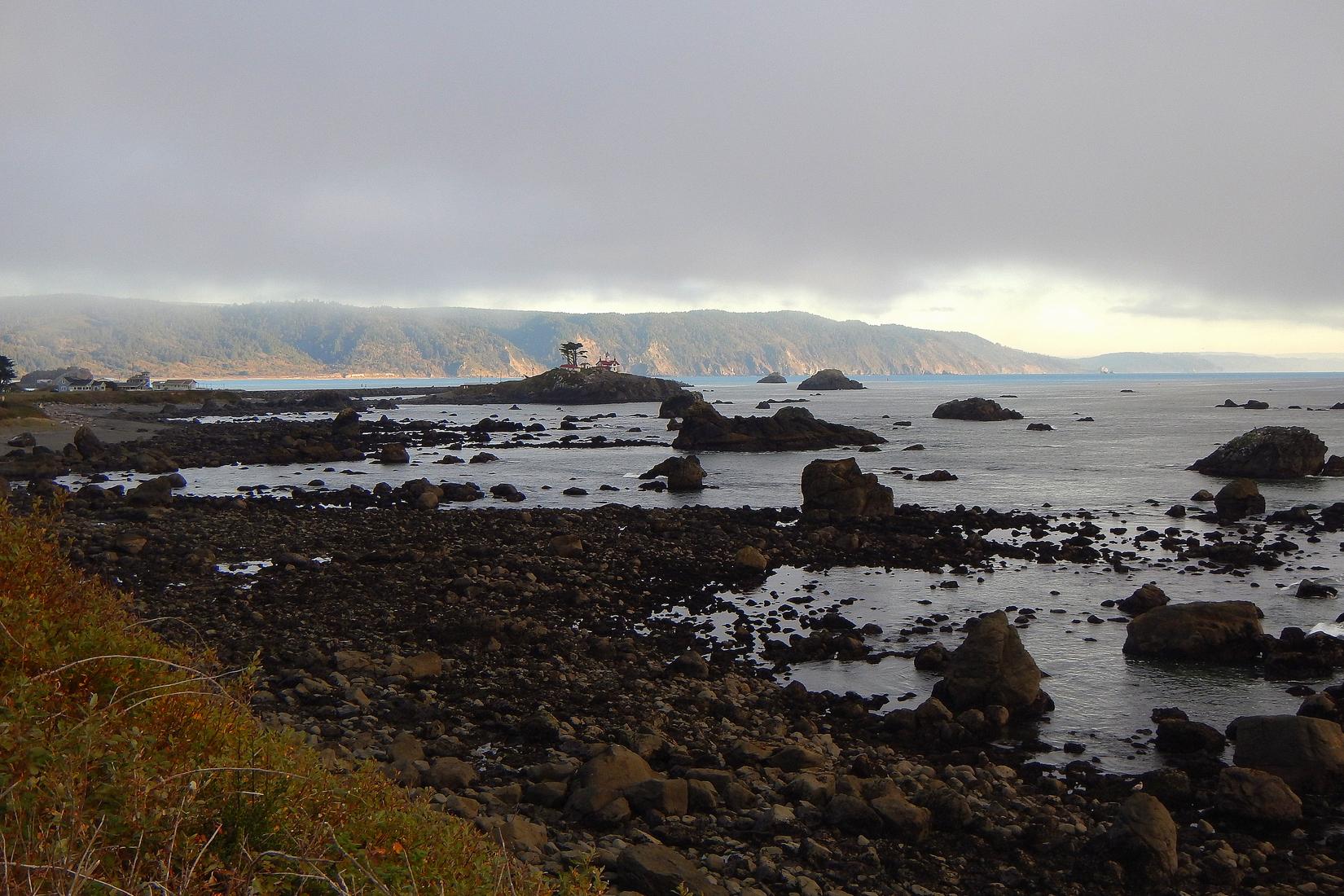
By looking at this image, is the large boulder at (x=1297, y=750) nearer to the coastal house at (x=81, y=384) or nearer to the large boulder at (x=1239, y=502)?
the large boulder at (x=1239, y=502)

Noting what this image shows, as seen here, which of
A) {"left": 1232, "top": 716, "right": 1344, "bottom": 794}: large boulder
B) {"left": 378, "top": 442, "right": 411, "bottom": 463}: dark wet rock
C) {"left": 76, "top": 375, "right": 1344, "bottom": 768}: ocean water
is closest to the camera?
{"left": 1232, "top": 716, "right": 1344, "bottom": 794}: large boulder

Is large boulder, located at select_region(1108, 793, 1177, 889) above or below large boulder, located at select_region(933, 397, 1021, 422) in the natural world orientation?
below

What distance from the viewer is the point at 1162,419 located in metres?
109

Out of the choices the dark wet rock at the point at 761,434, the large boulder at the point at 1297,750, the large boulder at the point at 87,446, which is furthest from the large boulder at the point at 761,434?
the large boulder at the point at 1297,750

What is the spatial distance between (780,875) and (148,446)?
61.9 metres

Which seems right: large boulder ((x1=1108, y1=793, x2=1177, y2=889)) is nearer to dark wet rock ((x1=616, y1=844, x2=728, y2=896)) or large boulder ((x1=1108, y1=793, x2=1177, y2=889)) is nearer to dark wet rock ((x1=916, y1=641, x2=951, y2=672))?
dark wet rock ((x1=616, y1=844, x2=728, y2=896))

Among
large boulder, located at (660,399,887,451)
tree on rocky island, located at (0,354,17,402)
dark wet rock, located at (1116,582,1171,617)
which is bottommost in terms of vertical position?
dark wet rock, located at (1116,582,1171,617)

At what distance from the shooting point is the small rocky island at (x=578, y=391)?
164 meters

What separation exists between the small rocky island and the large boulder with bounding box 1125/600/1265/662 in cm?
14695

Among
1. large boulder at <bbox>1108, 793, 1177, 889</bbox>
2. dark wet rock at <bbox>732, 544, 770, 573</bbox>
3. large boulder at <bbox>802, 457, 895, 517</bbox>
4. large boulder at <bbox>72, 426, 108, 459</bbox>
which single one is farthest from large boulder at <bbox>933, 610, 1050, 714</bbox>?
large boulder at <bbox>72, 426, 108, 459</bbox>

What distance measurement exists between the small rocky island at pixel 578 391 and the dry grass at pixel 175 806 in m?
157

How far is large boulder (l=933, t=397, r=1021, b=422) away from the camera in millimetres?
110500

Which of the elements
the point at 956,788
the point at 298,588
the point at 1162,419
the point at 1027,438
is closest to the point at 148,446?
the point at 298,588

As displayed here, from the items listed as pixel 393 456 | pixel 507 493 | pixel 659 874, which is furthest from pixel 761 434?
pixel 659 874
